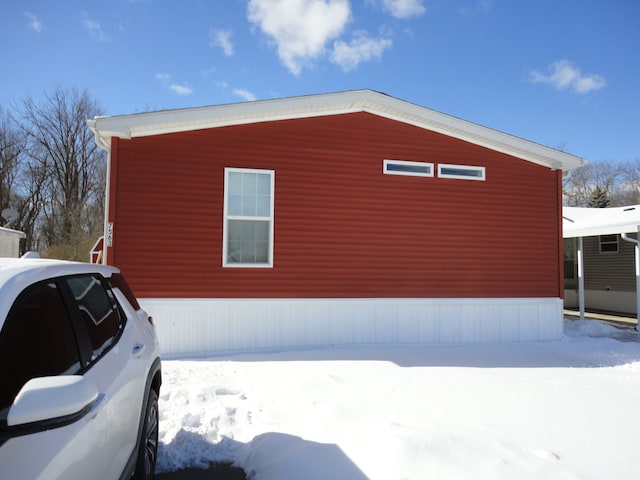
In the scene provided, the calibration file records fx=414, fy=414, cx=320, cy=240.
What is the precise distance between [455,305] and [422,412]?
4108 millimetres

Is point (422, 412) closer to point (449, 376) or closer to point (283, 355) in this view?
point (449, 376)

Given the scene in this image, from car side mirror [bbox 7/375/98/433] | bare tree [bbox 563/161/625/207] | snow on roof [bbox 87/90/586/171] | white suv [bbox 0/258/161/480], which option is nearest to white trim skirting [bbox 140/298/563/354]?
snow on roof [bbox 87/90/586/171]

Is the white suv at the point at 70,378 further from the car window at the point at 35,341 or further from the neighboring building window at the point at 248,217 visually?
the neighboring building window at the point at 248,217

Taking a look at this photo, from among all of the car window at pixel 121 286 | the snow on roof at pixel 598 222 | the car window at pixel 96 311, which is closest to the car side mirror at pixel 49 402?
the car window at pixel 96 311

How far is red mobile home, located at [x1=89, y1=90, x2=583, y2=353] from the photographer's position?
697cm

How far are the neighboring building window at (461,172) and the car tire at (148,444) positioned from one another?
676 centimetres

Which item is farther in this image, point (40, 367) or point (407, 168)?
point (407, 168)

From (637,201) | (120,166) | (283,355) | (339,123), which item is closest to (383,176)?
(339,123)

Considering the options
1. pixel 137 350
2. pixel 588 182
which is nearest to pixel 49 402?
pixel 137 350

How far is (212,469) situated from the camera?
128 inches

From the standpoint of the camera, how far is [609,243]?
46.5ft

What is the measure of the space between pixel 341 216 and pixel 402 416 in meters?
4.12

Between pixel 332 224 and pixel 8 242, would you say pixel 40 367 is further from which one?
pixel 8 242

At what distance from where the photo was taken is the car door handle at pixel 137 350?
252 centimetres
